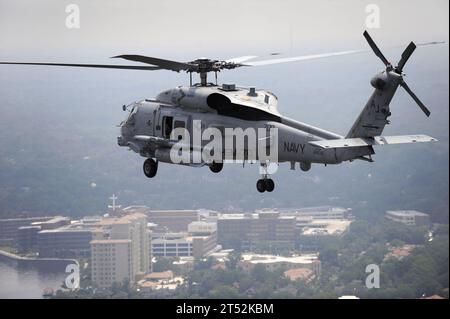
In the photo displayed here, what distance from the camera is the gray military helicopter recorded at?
33.2 metres

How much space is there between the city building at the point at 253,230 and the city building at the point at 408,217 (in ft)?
39.5

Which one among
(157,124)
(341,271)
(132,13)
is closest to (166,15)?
(132,13)

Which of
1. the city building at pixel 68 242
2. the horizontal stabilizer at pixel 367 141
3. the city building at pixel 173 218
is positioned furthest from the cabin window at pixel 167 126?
the city building at pixel 173 218

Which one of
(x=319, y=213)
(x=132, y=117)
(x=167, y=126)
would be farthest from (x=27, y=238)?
(x=167, y=126)

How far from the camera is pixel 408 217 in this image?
97.9 metres

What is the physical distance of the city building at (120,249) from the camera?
239 ft

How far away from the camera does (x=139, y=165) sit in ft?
256

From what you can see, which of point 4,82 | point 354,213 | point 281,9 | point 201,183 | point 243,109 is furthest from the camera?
point 281,9

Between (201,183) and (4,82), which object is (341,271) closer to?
(201,183)

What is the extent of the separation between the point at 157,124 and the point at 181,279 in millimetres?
43101

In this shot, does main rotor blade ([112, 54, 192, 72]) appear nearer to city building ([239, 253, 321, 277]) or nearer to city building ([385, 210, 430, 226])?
city building ([239, 253, 321, 277])

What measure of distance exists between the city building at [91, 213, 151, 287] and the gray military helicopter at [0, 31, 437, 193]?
35093mm

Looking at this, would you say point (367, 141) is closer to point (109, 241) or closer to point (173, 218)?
point (109, 241)

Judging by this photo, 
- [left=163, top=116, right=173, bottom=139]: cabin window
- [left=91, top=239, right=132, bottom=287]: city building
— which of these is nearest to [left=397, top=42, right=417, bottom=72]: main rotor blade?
[left=163, top=116, right=173, bottom=139]: cabin window
